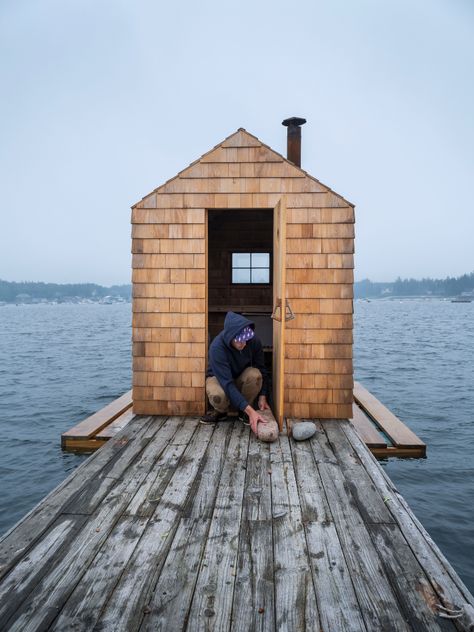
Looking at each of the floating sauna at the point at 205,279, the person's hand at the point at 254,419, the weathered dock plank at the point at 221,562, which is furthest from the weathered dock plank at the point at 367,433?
the weathered dock plank at the point at 221,562

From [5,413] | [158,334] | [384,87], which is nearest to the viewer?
[158,334]

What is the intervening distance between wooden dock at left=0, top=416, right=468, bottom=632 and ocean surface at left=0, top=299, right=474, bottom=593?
2.25 meters

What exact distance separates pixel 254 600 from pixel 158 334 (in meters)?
4.04

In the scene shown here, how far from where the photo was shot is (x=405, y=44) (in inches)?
2000

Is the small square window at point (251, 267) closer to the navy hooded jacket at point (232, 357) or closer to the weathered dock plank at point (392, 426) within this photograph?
the weathered dock plank at point (392, 426)

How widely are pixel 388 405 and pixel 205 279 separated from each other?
8.32 m

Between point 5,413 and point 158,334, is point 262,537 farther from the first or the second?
point 5,413

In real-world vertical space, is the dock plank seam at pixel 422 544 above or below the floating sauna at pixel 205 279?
below

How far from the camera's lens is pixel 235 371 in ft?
17.9

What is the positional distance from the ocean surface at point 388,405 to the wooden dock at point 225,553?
225 cm

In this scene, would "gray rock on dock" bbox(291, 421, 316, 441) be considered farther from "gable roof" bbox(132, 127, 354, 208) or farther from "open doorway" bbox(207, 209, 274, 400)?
"open doorway" bbox(207, 209, 274, 400)

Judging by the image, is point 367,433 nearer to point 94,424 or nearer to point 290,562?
point 290,562

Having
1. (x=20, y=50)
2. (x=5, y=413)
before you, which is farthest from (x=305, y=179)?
(x=20, y=50)

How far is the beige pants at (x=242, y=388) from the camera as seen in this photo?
5.45 m
